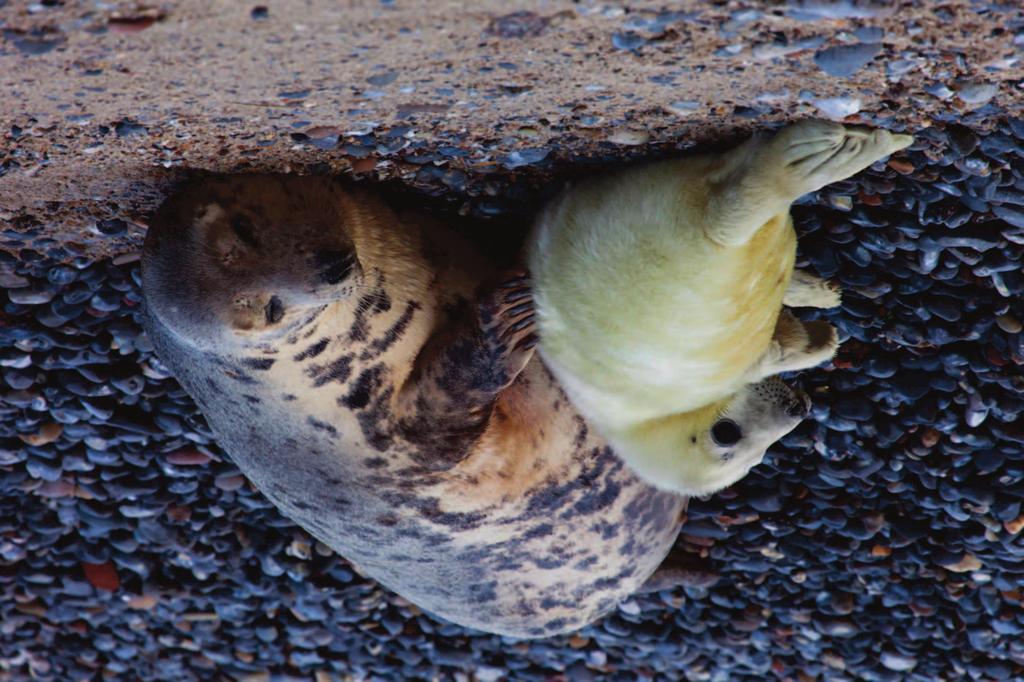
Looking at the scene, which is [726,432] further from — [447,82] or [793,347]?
[447,82]

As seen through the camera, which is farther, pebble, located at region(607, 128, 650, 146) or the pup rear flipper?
pebble, located at region(607, 128, 650, 146)

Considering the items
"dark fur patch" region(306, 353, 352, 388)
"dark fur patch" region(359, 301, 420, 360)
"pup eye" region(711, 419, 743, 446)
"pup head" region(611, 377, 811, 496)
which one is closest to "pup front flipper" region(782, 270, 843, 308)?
"pup head" region(611, 377, 811, 496)

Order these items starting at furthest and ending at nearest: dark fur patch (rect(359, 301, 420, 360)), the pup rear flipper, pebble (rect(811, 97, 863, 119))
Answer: dark fur patch (rect(359, 301, 420, 360)) < pebble (rect(811, 97, 863, 119)) < the pup rear flipper

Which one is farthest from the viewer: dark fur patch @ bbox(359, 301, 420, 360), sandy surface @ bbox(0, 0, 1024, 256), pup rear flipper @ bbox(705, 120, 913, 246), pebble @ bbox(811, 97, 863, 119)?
dark fur patch @ bbox(359, 301, 420, 360)

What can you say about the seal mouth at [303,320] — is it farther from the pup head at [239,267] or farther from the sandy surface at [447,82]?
the sandy surface at [447,82]

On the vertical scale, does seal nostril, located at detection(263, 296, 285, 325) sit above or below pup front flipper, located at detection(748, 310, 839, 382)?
above

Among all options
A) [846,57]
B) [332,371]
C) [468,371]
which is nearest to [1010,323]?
[846,57]

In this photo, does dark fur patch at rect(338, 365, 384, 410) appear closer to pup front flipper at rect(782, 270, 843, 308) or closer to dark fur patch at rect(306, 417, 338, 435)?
dark fur patch at rect(306, 417, 338, 435)

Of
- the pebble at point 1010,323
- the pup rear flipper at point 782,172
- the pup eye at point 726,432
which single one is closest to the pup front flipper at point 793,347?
the pup eye at point 726,432

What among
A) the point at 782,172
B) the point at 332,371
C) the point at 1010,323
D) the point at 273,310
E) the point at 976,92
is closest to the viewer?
the point at 782,172
